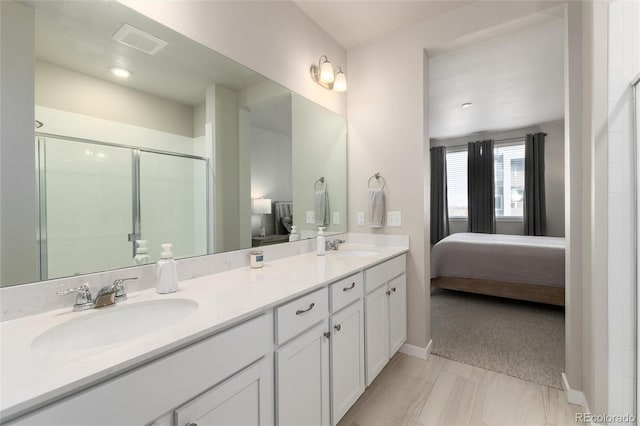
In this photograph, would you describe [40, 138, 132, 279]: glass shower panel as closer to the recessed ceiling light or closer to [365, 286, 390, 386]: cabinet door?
the recessed ceiling light

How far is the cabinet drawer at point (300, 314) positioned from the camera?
3.40ft

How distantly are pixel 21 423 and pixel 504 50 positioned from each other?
11.9 ft

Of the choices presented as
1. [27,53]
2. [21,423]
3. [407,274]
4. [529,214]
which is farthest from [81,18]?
[529,214]

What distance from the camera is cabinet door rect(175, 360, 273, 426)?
76 centimetres

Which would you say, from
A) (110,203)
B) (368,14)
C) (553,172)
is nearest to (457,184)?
(553,172)

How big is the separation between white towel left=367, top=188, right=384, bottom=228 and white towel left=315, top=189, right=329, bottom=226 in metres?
0.37

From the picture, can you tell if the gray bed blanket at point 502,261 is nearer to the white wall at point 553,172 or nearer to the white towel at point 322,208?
the white towel at point 322,208

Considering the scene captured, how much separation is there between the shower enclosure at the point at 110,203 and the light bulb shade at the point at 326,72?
126cm

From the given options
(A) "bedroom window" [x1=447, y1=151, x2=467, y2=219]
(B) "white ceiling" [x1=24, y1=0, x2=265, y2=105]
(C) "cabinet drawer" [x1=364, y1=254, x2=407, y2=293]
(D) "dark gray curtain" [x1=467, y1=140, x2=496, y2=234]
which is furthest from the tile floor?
(A) "bedroom window" [x1=447, y1=151, x2=467, y2=219]

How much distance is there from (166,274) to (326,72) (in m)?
1.79

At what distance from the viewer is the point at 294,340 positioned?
1.10 m

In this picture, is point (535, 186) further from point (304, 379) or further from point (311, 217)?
point (304, 379)

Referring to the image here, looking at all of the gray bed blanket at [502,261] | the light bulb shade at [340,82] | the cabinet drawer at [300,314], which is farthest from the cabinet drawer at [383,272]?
the gray bed blanket at [502,261]

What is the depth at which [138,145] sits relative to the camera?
1155mm
